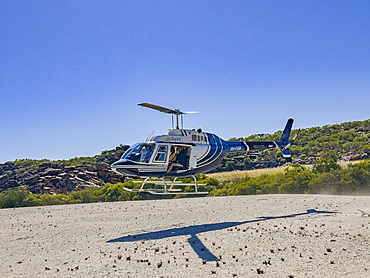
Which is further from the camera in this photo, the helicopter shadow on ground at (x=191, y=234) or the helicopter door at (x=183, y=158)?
the helicopter door at (x=183, y=158)

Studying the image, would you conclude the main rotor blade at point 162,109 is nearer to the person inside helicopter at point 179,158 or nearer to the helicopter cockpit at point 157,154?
the helicopter cockpit at point 157,154

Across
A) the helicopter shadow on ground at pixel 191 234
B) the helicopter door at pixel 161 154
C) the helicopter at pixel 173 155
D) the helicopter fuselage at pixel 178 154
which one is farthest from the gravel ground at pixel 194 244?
the helicopter door at pixel 161 154

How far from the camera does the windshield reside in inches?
522

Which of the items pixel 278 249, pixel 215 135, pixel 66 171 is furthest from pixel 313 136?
pixel 278 249

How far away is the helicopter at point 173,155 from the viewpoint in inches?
523

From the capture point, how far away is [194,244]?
10.4m

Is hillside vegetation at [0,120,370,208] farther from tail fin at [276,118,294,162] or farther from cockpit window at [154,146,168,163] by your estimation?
cockpit window at [154,146,168,163]

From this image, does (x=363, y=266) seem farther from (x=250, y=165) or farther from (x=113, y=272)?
(x=250, y=165)

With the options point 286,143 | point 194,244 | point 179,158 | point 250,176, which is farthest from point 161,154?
point 250,176

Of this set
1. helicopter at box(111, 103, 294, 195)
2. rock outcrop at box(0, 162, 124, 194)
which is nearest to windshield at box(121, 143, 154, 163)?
helicopter at box(111, 103, 294, 195)

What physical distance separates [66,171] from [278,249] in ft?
96.8

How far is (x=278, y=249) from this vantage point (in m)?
9.45

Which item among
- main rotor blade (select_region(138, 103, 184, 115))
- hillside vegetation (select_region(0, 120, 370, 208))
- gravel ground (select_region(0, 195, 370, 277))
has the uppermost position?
main rotor blade (select_region(138, 103, 184, 115))

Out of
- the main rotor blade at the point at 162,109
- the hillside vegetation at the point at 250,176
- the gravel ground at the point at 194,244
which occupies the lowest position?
the gravel ground at the point at 194,244
